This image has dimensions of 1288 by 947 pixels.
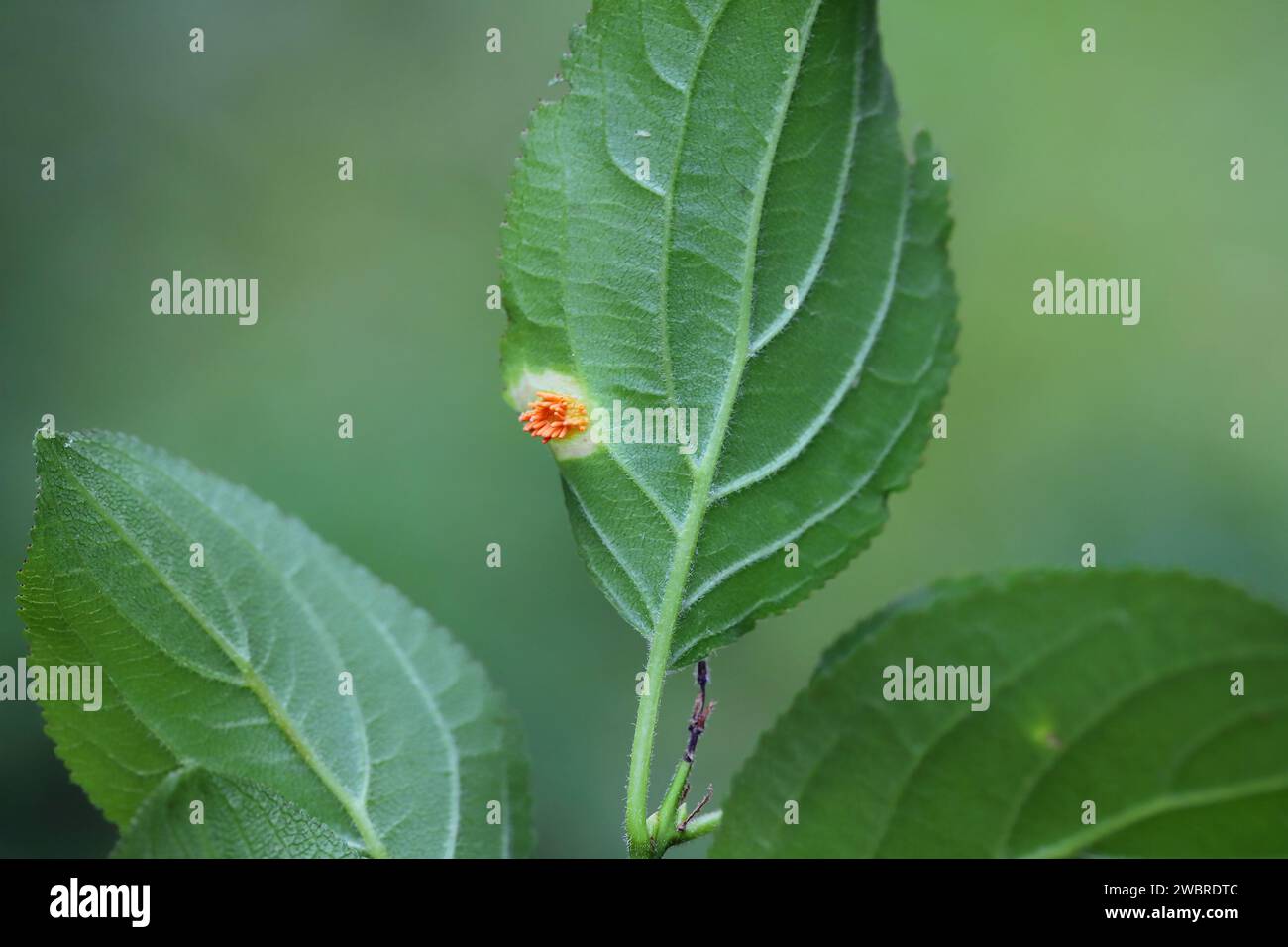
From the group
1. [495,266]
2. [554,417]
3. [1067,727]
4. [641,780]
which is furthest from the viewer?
[495,266]

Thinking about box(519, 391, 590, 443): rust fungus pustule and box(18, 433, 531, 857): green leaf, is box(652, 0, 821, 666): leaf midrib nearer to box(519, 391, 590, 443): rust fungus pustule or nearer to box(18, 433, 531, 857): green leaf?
box(519, 391, 590, 443): rust fungus pustule

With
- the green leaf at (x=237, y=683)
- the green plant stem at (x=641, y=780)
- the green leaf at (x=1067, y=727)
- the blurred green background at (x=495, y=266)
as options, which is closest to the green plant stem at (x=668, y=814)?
the green plant stem at (x=641, y=780)

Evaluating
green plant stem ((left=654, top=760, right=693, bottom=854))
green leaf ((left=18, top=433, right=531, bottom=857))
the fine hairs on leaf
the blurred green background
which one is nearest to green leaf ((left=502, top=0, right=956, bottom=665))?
the fine hairs on leaf

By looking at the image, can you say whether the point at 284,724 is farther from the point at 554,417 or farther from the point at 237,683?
the point at 554,417

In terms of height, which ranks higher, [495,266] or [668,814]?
[495,266]

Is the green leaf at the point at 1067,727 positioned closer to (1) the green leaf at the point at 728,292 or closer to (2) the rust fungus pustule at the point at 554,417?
(1) the green leaf at the point at 728,292

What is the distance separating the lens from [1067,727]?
2.33 ft

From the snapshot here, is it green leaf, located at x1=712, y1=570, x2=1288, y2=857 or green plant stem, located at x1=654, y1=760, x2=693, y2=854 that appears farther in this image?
green plant stem, located at x1=654, y1=760, x2=693, y2=854

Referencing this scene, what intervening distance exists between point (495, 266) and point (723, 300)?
9.63ft

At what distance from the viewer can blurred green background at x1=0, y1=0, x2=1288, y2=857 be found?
3.67 m

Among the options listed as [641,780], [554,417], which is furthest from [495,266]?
[641,780]

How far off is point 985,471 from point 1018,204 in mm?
1089

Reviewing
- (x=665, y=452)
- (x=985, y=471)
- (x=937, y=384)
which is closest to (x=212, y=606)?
(x=665, y=452)

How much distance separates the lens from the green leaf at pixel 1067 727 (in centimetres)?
69
